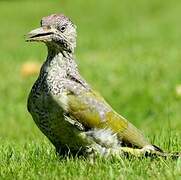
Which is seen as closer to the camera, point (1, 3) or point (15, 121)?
point (15, 121)

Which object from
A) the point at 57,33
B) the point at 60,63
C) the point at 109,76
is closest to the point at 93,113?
the point at 60,63

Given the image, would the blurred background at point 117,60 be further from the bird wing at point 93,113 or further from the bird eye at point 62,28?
the bird eye at point 62,28

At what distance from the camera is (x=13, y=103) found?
12.9m

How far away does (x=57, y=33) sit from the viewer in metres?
Result: 6.15

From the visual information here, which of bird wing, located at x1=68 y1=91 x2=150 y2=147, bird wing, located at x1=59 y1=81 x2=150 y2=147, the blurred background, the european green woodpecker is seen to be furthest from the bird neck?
the blurred background

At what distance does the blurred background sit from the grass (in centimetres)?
2

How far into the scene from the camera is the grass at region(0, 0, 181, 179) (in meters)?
5.72

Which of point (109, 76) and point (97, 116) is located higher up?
point (109, 76)

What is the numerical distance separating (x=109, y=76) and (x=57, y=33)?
7.69 metres

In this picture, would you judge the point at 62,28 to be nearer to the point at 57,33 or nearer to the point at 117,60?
the point at 57,33

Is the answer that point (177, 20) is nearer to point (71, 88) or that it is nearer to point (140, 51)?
point (140, 51)

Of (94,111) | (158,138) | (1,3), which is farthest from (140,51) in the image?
(1,3)

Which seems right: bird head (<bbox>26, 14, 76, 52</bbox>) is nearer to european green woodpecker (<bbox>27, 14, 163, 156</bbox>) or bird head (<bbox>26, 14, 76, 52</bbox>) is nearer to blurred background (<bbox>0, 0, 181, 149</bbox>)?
european green woodpecker (<bbox>27, 14, 163, 156</bbox>)

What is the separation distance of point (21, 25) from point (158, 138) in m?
20.4
